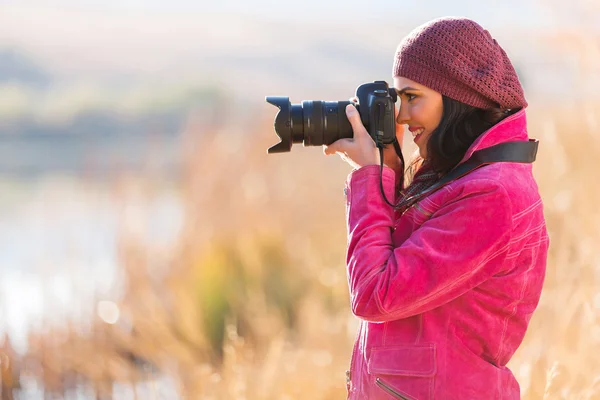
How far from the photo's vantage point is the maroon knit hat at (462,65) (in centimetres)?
120

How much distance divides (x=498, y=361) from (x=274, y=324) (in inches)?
53.4

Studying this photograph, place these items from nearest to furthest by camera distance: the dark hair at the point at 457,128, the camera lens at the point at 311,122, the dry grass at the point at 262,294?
the dark hair at the point at 457,128 < the camera lens at the point at 311,122 < the dry grass at the point at 262,294

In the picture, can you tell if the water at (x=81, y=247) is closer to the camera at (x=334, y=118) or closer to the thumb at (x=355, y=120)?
the camera at (x=334, y=118)

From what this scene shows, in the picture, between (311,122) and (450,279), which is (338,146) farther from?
(450,279)

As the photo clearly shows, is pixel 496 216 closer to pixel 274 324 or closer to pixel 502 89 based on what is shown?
pixel 502 89

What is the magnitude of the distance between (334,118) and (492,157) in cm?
→ 28

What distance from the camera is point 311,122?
136 cm

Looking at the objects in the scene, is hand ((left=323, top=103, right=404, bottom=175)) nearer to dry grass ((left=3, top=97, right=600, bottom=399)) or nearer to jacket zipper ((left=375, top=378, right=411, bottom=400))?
jacket zipper ((left=375, top=378, right=411, bottom=400))

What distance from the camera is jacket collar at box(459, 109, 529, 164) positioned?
1.19 metres

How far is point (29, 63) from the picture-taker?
16578 mm

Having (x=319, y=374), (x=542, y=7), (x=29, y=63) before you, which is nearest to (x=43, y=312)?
(x=319, y=374)

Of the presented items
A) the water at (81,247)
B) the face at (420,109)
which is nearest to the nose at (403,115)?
the face at (420,109)

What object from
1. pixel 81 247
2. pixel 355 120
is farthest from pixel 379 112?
pixel 81 247

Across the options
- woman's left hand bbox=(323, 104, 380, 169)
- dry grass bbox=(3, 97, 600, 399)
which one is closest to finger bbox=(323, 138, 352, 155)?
woman's left hand bbox=(323, 104, 380, 169)
